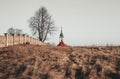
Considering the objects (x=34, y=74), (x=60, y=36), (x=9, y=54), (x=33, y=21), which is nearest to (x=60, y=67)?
(x=34, y=74)

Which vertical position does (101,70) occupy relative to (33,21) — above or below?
below

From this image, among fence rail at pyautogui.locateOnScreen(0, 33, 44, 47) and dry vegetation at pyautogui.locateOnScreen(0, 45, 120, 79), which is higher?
fence rail at pyautogui.locateOnScreen(0, 33, 44, 47)

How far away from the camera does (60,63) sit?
41.1ft

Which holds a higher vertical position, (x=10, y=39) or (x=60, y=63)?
(x=10, y=39)

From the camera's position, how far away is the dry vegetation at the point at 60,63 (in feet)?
38.0

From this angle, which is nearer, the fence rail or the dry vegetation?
the dry vegetation

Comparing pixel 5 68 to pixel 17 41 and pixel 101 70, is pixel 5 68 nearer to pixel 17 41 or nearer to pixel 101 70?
pixel 101 70

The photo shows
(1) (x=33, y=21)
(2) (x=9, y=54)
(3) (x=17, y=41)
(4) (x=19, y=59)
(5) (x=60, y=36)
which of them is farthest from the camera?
(5) (x=60, y=36)

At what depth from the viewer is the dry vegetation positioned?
11570mm

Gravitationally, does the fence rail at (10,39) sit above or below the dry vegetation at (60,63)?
above

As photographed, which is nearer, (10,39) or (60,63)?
(60,63)

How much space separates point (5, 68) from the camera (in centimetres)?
1289

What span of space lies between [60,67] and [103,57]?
2062mm

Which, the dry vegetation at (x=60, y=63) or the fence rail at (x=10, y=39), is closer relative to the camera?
the dry vegetation at (x=60, y=63)
